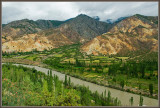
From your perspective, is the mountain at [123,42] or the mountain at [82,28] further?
the mountain at [82,28]

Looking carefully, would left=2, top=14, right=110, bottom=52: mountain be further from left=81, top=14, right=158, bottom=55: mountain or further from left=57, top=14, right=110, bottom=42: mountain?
left=81, top=14, right=158, bottom=55: mountain

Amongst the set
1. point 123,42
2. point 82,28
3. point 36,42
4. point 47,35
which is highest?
point 82,28

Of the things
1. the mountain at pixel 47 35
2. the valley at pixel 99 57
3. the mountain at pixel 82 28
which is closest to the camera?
the valley at pixel 99 57

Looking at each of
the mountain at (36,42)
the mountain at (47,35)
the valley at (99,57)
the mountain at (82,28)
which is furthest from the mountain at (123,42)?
the mountain at (82,28)

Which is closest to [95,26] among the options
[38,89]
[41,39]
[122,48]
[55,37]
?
[55,37]

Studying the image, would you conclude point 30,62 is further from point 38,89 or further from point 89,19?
point 89,19

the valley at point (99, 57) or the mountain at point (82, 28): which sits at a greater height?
the mountain at point (82, 28)

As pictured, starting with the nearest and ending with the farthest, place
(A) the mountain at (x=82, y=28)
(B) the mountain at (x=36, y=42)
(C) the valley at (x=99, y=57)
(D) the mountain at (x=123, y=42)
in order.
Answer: (C) the valley at (x=99, y=57) < (D) the mountain at (x=123, y=42) < (B) the mountain at (x=36, y=42) < (A) the mountain at (x=82, y=28)

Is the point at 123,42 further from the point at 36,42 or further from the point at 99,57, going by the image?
the point at 36,42

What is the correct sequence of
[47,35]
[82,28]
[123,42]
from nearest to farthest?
1. [123,42]
2. [47,35]
3. [82,28]

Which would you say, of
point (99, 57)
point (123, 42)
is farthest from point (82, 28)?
point (99, 57)

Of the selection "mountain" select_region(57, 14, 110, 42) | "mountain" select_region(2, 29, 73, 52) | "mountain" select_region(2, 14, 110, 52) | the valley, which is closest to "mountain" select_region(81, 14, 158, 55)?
the valley

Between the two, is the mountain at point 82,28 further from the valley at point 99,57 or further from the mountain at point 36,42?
the mountain at point 36,42
